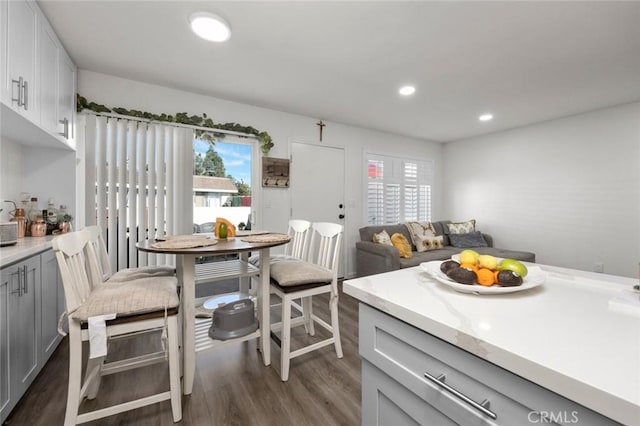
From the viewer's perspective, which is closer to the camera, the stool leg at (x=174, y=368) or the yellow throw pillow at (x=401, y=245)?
the stool leg at (x=174, y=368)

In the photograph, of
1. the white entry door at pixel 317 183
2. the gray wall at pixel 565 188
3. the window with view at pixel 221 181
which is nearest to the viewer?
the window with view at pixel 221 181

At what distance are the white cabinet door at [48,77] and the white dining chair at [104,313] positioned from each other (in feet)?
3.26

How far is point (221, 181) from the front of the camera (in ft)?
10.3

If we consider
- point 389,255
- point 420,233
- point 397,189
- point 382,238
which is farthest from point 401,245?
point 397,189

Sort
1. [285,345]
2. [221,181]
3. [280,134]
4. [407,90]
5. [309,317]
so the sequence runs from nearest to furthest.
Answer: [285,345], [309,317], [407,90], [221,181], [280,134]

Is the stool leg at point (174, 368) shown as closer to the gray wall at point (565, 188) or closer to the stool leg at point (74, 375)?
the stool leg at point (74, 375)

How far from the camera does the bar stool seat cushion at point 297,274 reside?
70.5 inches

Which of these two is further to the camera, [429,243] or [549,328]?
[429,243]

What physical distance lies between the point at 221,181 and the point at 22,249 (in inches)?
71.9

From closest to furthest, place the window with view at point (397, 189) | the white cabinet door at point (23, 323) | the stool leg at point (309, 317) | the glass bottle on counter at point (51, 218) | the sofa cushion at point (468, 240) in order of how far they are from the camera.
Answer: the white cabinet door at point (23, 323)
the glass bottle on counter at point (51, 218)
the stool leg at point (309, 317)
the sofa cushion at point (468, 240)
the window with view at point (397, 189)

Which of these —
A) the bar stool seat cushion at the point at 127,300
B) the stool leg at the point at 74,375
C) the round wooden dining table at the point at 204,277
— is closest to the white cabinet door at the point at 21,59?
the round wooden dining table at the point at 204,277

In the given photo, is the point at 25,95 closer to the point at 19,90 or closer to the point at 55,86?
the point at 19,90

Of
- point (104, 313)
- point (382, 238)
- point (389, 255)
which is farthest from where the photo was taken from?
point (382, 238)

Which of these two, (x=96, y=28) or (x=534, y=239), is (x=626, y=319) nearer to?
(x=96, y=28)
